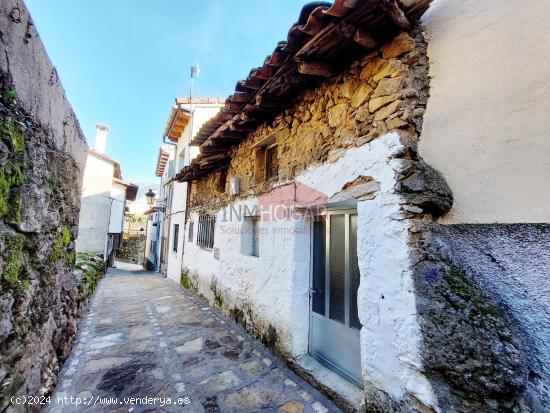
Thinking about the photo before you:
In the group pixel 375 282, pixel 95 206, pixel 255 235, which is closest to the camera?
pixel 375 282

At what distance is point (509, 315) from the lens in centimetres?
153

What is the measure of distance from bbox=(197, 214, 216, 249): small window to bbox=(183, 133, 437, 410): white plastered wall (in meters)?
3.44

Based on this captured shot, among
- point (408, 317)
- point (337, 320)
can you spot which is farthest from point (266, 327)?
point (408, 317)

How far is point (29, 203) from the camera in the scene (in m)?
1.80

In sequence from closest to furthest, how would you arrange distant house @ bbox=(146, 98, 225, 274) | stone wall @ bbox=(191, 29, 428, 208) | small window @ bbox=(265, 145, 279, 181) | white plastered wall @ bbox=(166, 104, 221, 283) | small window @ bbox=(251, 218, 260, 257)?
stone wall @ bbox=(191, 29, 428, 208) < small window @ bbox=(265, 145, 279, 181) < small window @ bbox=(251, 218, 260, 257) < white plastered wall @ bbox=(166, 104, 221, 283) < distant house @ bbox=(146, 98, 225, 274)

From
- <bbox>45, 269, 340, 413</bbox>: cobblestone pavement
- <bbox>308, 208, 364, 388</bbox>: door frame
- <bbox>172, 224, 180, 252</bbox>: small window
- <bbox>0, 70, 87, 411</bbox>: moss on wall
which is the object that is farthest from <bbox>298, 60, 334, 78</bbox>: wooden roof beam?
<bbox>172, 224, 180, 252</bbox>: small window

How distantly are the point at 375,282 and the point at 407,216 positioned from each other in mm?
651

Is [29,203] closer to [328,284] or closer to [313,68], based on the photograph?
[313,68]

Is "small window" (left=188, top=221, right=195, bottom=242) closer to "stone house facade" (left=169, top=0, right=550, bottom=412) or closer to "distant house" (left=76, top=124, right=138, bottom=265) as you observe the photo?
"stone house facade" (left=169, top=0, right=550, bottom=412)

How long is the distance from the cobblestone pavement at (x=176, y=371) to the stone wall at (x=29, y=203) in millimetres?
488

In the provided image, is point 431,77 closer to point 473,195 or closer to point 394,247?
point 473,195

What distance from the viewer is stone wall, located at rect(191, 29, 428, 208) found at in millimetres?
2043

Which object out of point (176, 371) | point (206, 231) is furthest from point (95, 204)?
point (176, 371)

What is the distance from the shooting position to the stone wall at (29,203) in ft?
4.90
